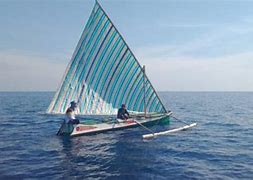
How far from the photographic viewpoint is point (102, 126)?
79.3 ft

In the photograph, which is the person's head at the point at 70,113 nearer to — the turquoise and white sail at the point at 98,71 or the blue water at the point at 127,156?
the turquoise and white sail at the point at 98,71

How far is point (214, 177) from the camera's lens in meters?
13.5

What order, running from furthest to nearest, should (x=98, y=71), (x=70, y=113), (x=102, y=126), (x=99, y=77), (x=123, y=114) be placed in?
1. (x=123, y=114)
2. (x=102, y=126)
3. (x=99, y=77)
4. (x=98, y=71)
5. (x=70, y=113)

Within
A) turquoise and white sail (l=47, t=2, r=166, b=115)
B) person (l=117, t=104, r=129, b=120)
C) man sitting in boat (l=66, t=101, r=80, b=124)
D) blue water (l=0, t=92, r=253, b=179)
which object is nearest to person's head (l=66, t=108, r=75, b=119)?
man sitting in boat (l=66, t=101, r=80, b=124)

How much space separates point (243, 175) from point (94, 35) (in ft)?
49.6

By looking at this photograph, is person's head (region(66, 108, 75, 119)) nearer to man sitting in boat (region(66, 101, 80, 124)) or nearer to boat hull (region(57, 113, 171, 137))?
man sitting in boat (region(66, 101, 80, 124))

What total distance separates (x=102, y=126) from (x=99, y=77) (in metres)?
4.44

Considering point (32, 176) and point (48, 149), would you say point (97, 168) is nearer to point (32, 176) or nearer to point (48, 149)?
point (32, 176)

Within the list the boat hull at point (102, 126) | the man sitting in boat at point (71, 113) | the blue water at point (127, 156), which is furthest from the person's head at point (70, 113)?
the blue water at point (127, 156)

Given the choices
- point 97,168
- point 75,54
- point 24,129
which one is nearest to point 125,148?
point 97,168

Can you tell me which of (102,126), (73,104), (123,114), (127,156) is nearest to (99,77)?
(73,104)

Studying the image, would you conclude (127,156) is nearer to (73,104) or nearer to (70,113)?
(70,113)

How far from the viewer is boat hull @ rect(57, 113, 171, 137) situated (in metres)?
22.7

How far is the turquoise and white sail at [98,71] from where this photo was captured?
22.3m
